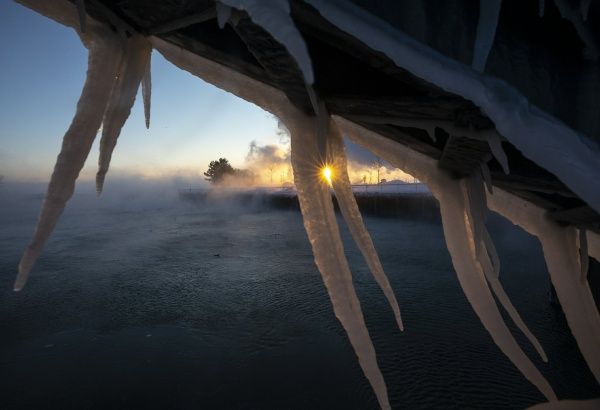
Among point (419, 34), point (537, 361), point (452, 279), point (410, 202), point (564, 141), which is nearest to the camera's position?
point (564, 141)

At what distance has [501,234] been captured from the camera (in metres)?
40.1

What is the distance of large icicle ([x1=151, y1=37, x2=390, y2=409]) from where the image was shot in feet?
6.27

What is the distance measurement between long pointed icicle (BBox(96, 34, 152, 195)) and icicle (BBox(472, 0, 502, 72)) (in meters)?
1.88

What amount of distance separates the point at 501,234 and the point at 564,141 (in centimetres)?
4797

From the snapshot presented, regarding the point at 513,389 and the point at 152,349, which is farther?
the point at 152,349

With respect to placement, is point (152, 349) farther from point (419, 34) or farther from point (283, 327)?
point (419, 34)

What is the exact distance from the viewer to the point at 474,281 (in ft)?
7.92

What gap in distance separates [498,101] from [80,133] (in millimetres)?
2133

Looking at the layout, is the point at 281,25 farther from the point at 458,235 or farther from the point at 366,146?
the point at 458,235

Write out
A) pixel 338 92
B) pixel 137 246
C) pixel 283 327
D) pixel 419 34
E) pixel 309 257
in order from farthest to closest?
pixel 137 246 < pixel 309 257 < pixel 283 327 < pixel 338 92 < pixel 419 34

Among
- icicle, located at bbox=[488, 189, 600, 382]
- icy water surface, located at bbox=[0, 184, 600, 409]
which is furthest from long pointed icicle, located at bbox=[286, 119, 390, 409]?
Answer: icy water surface, located at bbox=[0, 184, 600, 409]

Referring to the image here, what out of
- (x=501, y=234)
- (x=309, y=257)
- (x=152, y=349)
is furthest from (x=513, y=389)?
(x=501, y=234)

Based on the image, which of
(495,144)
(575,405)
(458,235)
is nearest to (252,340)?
(575,405)

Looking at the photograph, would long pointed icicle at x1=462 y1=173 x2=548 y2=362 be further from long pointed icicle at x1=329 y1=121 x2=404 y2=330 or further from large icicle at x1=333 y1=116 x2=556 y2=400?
long pointed icicle at x1=329 y1=121 x2=404 y2=330
